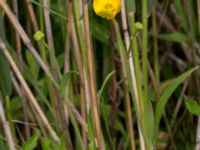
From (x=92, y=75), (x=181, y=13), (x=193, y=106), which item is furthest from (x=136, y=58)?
(x=181, y=13)

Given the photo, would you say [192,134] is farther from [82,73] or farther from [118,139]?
[82,73]

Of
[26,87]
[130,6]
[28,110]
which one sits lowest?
[28,110]

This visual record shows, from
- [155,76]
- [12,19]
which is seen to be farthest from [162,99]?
[155,76]

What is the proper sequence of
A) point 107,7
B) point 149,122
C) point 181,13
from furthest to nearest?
1. point 181,13
2. point 149,122
3. point 107,7

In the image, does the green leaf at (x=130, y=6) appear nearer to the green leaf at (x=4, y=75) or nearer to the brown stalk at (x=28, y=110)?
the green leaf at (x=4, y=75)

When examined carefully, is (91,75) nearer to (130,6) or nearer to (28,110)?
(130,6)

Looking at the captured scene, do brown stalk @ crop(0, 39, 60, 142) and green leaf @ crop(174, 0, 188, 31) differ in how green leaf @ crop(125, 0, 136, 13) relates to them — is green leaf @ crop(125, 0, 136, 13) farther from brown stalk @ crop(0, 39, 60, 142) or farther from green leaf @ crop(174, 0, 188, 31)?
green leaf @ crop(174, 0, 188, 31)

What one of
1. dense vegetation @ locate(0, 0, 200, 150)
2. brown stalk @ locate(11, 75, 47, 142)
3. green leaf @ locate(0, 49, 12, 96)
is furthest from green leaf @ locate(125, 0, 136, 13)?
brown stalk @ locate(11, 75, 47, 142)

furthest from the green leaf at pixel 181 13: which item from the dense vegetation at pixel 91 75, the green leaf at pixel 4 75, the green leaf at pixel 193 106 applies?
the green leaf at pixel 4 75

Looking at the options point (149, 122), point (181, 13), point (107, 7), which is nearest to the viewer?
point (107, 7)
